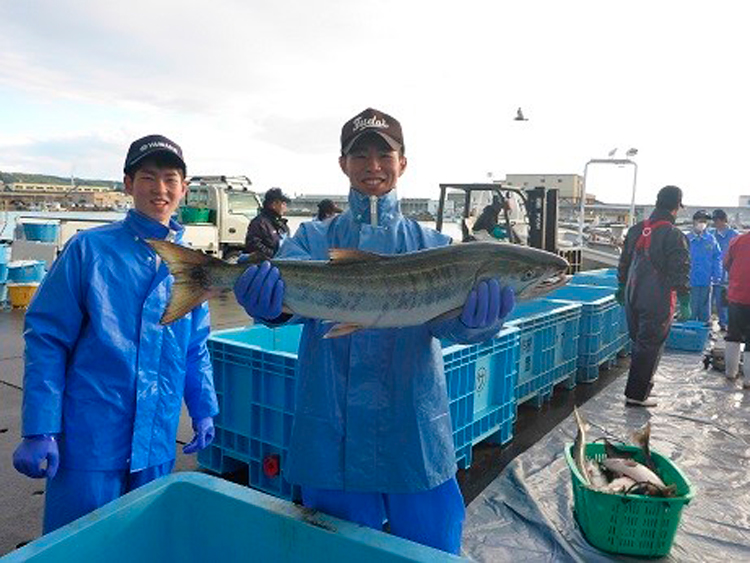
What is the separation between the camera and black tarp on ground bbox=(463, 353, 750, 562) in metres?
3.87

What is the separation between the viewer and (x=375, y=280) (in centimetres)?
230

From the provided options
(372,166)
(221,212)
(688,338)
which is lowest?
(688,338)

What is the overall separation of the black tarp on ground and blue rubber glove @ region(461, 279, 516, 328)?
7.34 ft

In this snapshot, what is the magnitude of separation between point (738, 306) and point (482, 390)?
4.82m

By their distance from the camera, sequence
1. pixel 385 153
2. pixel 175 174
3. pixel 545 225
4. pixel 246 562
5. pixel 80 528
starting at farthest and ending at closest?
pixel 545 225 < pixel 175 174 < pixel 385 153 < pixel 246 562 < pixel 80 528

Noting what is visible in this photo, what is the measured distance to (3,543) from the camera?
12.3ft

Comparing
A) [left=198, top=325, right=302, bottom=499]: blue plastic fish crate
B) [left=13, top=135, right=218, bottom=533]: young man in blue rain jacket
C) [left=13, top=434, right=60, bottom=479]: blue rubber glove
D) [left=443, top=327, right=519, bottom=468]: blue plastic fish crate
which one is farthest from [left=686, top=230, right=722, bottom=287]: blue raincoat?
[left=13, top=434, right=60, bottom=479]: blue rubber glove

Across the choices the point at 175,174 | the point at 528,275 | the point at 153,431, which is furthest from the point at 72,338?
the point at 528,275

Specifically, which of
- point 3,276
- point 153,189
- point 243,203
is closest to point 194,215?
point 243,203

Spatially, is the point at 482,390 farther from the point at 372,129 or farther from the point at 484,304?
the point at 372,129

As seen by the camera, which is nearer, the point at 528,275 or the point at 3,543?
the point at 528,275

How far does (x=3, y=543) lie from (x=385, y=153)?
142 inches

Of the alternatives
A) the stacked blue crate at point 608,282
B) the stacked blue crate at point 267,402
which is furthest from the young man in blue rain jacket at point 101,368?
the stacked blue crate at point 608,282

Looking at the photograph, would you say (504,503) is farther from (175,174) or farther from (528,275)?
(175,174)
